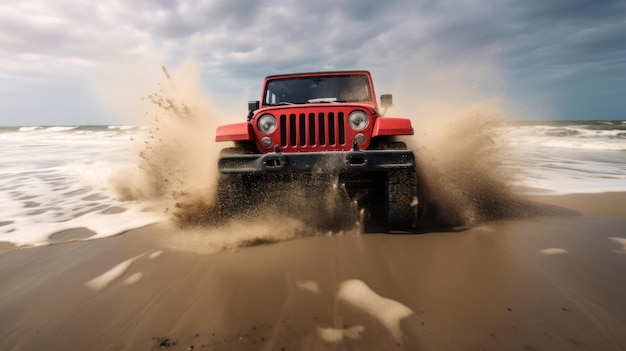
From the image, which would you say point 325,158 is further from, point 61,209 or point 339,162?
point 61,209

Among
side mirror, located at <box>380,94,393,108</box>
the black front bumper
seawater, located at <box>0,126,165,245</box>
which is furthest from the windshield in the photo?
seawater, located at <box>0,126,165,245</box>

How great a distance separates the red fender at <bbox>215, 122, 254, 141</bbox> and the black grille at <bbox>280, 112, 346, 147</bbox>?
0.32 metres

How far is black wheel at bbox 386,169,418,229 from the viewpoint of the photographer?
2927mm

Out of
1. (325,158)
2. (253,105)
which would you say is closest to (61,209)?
(253,105)

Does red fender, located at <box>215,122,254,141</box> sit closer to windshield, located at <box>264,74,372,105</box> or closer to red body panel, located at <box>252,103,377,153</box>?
red body panel, located at <box>252,103,377,153</box>

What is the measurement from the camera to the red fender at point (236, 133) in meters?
3.26

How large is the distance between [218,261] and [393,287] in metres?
1.28

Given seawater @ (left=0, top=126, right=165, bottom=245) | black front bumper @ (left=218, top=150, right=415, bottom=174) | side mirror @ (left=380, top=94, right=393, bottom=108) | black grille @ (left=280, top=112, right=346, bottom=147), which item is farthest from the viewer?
side mirror @ (left=380, top=94, right=393, bottom=108)

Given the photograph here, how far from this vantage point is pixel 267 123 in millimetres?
3363

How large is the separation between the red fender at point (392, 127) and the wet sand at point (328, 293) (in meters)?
0.97

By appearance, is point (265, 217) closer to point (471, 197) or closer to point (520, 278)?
point (520, 278)

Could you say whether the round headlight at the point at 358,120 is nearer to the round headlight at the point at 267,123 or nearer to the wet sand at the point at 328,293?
the round headlight at the point at 267,123

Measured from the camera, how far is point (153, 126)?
500 centimetres

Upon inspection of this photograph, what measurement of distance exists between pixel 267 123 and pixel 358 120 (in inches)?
35.7
